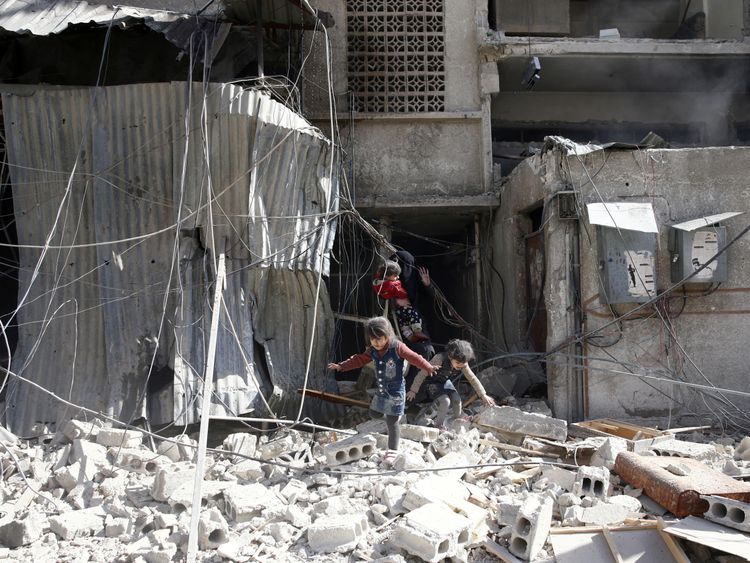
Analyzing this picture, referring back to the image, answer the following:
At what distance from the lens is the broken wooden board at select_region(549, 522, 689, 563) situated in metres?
3.89

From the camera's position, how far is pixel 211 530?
4176mm

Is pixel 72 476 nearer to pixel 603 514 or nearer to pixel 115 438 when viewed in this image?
pixel 115 438

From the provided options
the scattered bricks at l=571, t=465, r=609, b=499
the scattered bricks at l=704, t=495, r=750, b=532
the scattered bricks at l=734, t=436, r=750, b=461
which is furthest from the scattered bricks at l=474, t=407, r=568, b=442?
the scattered bricks at l=704, t=495, r=750, b=532

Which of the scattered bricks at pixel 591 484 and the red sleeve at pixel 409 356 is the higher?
the red sleeve at pixel 409 356

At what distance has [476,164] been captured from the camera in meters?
9.24

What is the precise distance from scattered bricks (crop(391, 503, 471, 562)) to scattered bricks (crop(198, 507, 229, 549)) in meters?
1.10

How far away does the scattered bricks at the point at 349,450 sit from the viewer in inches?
205

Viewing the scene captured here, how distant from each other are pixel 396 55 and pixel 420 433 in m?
5.55

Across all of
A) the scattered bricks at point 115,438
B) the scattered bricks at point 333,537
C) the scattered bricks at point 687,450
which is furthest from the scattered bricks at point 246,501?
the scattered bricks at point 687,450

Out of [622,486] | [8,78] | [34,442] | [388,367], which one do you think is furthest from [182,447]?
[8,78]

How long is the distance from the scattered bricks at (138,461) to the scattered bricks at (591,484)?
3243 millimetres

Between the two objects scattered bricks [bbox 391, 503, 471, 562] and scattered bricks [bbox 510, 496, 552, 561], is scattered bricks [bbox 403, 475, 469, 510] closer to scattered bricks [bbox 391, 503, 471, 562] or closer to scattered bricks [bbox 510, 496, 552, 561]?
scattered bricks [bbox 391, 503, 471, 562]

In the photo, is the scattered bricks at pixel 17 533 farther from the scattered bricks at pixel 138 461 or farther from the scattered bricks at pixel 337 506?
the scattered bricks at pixel 337 506

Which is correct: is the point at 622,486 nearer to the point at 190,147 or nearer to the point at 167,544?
the point at 167,544
